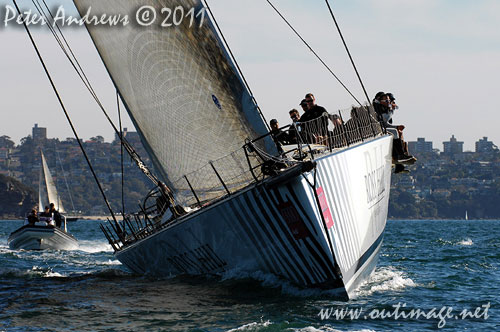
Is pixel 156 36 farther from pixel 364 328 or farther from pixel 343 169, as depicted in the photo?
pixel 364 328

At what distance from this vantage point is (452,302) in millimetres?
12781

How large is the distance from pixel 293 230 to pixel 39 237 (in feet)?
60.1

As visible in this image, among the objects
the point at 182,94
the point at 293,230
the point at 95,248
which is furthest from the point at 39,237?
the point at 293,230

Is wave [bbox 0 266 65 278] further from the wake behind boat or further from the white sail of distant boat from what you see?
the white sail of distant boat

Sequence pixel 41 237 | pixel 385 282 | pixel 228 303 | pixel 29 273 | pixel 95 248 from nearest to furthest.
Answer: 1. pixel 228 303
2. pixel 385 282
3. pixel 29 273
4. pixel 41 237
5. pixel 95 248

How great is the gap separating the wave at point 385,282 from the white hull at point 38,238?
557 inches

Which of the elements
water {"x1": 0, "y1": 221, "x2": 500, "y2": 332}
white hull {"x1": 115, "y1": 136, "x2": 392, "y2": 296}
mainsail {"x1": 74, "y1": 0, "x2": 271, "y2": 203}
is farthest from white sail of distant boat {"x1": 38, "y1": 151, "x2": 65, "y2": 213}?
white hull {"x1": 115, "y1": 136, "x2": 392, "y2": 296}

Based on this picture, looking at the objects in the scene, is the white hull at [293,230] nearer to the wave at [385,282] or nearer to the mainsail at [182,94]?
the wave at [385,282]

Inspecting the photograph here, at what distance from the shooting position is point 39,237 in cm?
2820

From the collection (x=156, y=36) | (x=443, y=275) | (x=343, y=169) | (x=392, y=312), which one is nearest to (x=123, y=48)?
(x=156, y=36)

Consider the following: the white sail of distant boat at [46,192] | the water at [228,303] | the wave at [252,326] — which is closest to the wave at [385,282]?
the water at [228,303]

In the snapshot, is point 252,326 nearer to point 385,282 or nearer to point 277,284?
point 277,284

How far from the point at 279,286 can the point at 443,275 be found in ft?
18.6

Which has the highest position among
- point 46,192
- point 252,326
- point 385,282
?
point 46,192
